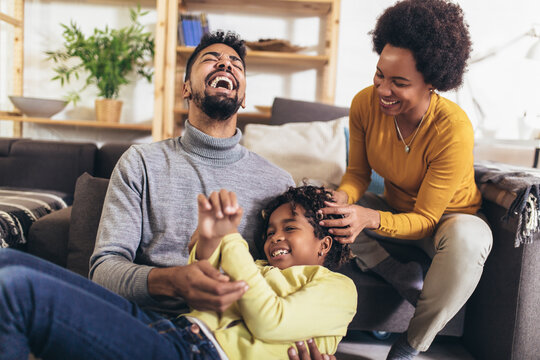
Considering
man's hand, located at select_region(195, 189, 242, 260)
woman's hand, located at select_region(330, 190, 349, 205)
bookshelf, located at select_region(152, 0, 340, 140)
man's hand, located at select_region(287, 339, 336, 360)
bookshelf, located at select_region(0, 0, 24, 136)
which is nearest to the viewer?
man's hand, located at select_region(195, 189, 242, 260)

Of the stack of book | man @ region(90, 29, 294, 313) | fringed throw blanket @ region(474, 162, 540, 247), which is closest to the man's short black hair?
man @ region(90, 29, 294, 313)

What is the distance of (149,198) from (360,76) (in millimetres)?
2415

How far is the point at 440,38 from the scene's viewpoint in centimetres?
129

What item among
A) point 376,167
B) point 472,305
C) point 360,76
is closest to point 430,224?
point 376,167

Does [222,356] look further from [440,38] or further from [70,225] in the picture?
[440,38]

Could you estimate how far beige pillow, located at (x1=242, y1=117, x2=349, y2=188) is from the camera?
178 centimetres

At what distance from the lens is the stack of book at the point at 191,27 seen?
283 centimetres

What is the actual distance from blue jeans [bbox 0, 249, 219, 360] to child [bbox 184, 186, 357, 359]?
6.5 inches

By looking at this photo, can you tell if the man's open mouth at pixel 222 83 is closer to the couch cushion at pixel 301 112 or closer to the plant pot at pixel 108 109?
the couch cushion at pixel 301 112

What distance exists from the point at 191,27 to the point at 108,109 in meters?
0.78

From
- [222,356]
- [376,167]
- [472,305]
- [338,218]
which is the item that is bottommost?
[472,305]

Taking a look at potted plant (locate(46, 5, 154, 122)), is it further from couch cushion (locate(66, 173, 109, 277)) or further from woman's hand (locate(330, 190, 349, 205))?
woman's hand (locate(330, 190, 349, 205))

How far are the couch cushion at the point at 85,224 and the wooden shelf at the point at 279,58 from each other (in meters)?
1.65

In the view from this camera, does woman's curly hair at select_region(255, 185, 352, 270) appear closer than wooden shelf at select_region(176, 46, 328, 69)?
Yes
